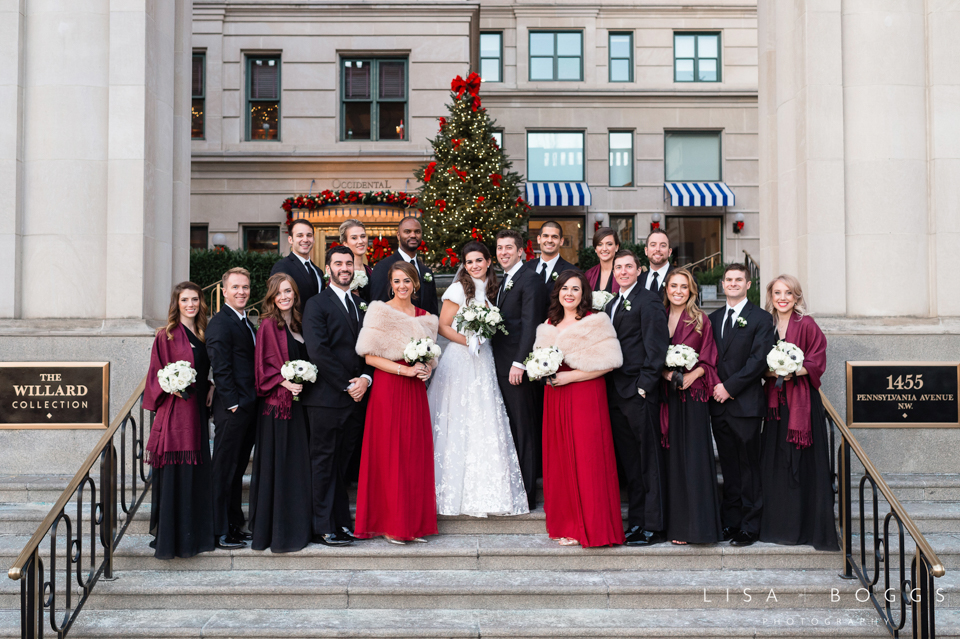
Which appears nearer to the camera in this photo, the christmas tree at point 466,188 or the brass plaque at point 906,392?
the brass plaque at point 906,392

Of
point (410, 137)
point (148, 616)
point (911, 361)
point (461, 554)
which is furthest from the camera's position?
point (410, 137)

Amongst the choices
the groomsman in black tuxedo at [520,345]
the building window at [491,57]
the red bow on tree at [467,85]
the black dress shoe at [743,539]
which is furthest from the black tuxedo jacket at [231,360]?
the building window at [491,57]

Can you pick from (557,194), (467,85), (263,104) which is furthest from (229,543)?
(557,194)

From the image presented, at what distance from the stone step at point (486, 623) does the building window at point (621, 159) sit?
20950 mm

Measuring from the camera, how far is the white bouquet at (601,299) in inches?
255

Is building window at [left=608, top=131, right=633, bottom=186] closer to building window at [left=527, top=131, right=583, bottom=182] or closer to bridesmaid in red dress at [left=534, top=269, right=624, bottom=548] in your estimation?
building window at [left=527, top=131, right=583, bottom=182]

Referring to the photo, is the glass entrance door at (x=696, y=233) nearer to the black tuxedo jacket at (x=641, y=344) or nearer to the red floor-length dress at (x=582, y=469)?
the black tuxedo jacket at (x=641, y=344)

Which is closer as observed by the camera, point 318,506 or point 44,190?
point 318,506

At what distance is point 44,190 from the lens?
7.51 m

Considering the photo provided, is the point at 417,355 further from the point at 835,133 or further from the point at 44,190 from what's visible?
the point at 835,133

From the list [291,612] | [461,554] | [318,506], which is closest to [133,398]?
[318,506]

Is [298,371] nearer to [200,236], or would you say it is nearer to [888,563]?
[888,563]

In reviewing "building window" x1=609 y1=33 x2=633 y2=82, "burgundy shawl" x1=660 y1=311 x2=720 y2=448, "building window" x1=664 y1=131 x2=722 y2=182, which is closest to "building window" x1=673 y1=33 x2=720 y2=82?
"building window" x1=609 y1=33 x2=633 y2=82

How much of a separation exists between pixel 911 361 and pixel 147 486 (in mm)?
7289
